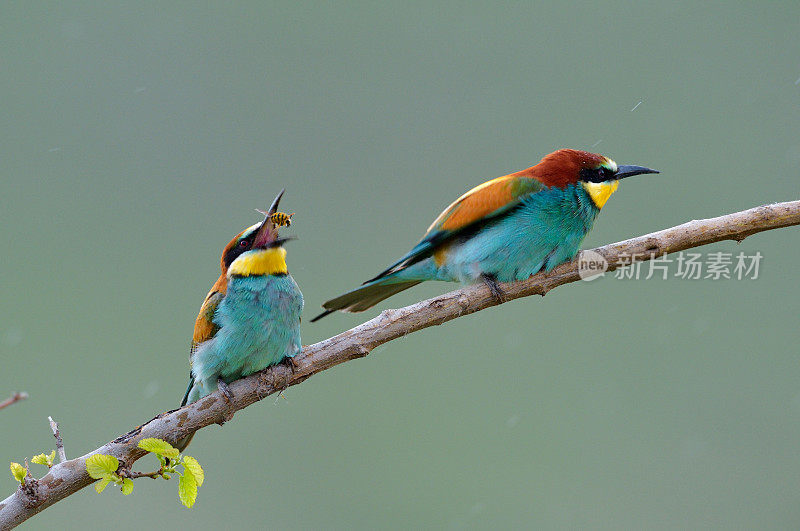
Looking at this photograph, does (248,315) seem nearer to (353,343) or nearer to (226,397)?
(226,397)

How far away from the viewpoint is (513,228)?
1986 mm

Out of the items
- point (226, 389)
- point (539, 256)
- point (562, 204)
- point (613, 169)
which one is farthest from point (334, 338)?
point (613, 169)

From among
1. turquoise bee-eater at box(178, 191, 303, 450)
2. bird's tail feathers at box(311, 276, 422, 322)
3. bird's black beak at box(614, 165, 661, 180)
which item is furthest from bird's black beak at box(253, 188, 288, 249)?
bird's black beak at box(614, 165, 661, 180)

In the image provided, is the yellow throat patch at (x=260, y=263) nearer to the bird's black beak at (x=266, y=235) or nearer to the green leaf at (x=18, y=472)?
the bird's black beak at (x=266, y=235)

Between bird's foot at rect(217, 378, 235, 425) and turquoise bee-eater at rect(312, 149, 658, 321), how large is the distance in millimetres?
329

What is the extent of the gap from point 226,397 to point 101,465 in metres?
0.35

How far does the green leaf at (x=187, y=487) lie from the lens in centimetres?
143

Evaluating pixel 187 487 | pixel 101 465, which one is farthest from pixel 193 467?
pixel 101 465

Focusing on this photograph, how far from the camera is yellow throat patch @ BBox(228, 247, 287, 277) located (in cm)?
189

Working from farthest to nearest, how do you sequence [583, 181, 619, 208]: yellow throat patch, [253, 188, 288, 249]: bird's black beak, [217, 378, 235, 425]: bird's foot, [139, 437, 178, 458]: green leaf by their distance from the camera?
[583, 181, 619, 208]: yellow throat patch
[253, 188, 288, 249]: bird's black beak
[217, 378, 235, 425]: bird's foot
[139, 437, 178, 458]: green leaf

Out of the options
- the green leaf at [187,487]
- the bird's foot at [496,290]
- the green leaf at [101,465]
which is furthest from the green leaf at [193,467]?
Result: the bird's foot at [496,290]

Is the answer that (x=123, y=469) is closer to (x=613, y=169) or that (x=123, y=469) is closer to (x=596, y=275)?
(x=596, y=275)

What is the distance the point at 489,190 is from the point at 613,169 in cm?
33

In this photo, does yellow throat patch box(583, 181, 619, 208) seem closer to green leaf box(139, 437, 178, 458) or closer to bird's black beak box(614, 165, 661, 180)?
bird's black beak box(614, 165, 661, 180)
